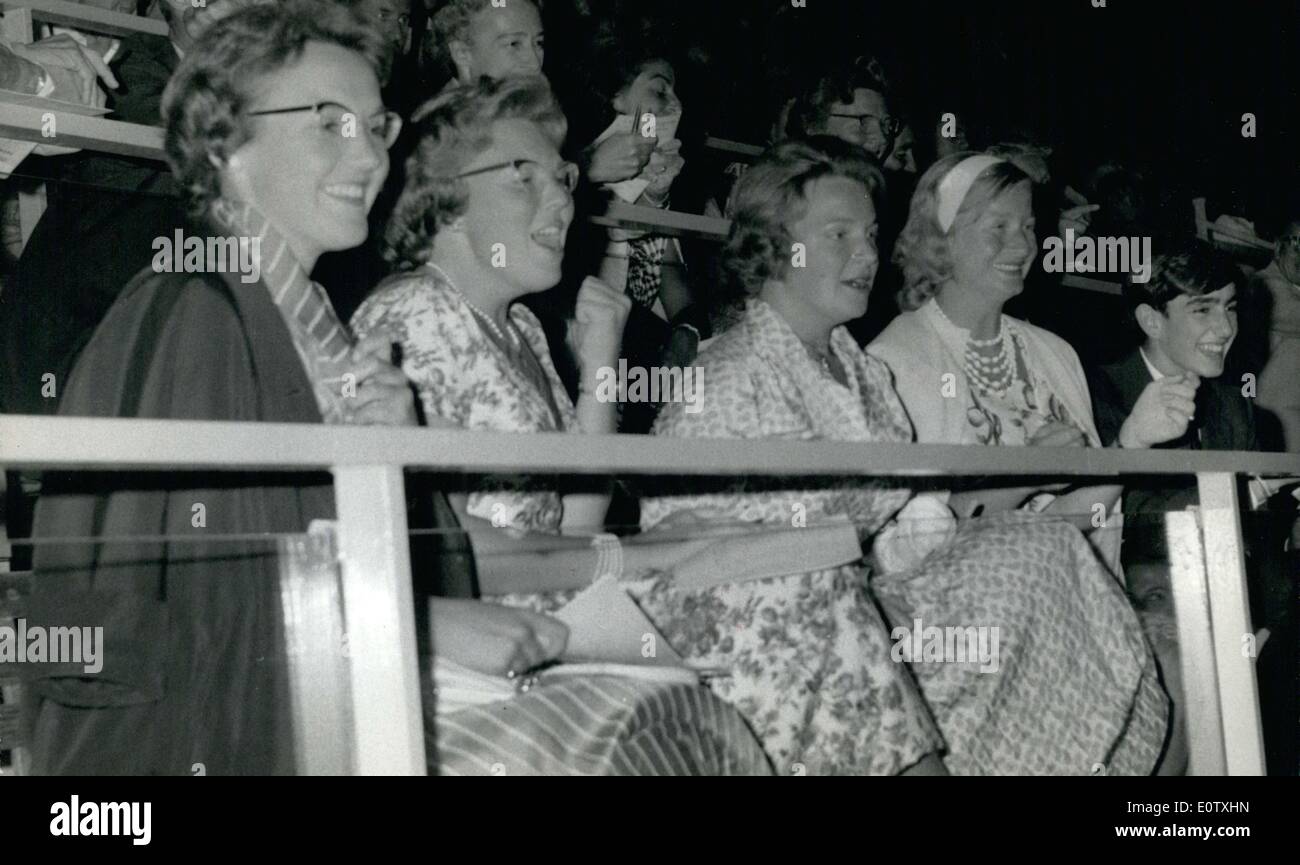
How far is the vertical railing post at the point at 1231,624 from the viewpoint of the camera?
6.42ft

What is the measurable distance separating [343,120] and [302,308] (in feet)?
1.06

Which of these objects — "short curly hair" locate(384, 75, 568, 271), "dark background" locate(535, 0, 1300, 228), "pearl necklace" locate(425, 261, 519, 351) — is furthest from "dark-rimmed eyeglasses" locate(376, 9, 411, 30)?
"dark background" locate(535, 0, 1300, 228)

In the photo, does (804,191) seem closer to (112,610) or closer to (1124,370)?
(1124,370)

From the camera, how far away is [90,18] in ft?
7.88

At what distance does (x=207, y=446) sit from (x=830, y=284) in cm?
161

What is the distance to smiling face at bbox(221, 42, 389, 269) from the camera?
5.90 ft

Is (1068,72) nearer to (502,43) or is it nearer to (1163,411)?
(1163,411)

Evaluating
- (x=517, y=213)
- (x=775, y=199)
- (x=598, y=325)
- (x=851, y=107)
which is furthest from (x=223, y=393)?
(x=851, y=107)

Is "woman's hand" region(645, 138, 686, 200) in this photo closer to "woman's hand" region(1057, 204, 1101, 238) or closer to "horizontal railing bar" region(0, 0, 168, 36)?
"horizontal railing bar" region(0, 0, 168, 36)

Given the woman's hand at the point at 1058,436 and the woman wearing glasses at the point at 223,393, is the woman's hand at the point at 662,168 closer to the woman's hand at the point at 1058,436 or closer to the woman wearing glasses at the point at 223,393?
the woman's hand at the point at 1058,436

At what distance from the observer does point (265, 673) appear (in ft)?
4.14

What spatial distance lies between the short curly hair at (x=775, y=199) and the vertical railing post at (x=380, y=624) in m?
1.45

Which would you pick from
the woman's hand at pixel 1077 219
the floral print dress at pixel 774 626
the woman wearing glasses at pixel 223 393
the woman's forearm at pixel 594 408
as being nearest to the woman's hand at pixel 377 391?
the woman wearing glasses at pixel 223 393
